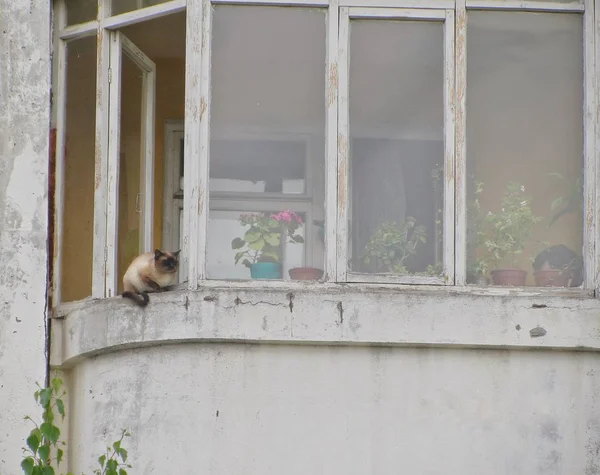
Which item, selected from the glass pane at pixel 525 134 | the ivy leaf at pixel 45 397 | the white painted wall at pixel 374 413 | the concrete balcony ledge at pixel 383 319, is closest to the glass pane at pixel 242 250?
the concrete balcony ledge at pixel 383 319

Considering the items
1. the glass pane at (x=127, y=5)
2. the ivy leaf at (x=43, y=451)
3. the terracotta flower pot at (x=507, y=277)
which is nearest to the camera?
the ivy leaf at (x=43, y=451)

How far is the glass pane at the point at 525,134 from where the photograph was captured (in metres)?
8.98

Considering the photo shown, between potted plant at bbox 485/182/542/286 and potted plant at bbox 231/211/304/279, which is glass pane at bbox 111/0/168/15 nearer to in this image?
potted plant at bbox 231/211/304/279

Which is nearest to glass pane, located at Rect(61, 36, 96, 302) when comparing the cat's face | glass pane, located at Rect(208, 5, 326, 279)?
the cat's face

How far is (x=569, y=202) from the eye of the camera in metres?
8.98

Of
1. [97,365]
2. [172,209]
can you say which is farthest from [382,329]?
[172,209]

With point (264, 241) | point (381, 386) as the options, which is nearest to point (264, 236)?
point (264, 241)

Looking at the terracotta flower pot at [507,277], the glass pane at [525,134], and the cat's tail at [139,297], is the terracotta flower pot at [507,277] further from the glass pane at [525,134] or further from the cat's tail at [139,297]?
Result: the cat's tail at [139,297]

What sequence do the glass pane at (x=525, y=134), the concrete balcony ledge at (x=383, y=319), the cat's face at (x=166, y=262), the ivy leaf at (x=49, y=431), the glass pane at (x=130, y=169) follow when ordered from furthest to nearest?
the glass pane at (x=130, y=169) → the cat's face at (x=166, y=262) → the glass pane at (x=525, y=134) → the concrete balcony ledge at (x=383, y=319) → the ivy leaf at (x=49, y=431)

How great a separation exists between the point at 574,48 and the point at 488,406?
8.09 feet

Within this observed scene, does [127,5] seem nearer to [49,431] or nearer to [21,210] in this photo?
[21,210]

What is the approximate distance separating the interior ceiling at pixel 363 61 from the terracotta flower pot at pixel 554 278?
1.16 metres

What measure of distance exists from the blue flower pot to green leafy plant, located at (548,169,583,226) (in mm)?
1819

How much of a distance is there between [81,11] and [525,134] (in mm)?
3295
